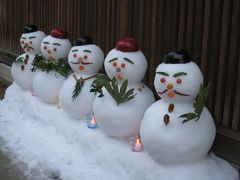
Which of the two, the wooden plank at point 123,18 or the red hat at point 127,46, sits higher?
the wooden plank at point 123,18

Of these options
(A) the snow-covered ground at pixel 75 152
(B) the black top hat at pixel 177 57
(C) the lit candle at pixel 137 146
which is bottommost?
(A) the snow-covered ground at pixel 75 152

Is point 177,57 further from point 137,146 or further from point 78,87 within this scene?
point 78,87

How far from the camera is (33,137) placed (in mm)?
5488

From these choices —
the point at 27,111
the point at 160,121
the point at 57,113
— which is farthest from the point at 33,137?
the point at 160,121

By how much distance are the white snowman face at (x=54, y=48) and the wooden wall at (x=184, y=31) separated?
0.54m

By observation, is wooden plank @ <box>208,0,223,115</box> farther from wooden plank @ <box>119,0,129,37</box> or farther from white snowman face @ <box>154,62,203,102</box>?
wooden plank @ <box>119,0,129,37</box>

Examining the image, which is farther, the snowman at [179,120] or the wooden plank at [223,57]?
the wooden plank at [223,57]

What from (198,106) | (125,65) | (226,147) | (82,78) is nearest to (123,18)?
(82,78)

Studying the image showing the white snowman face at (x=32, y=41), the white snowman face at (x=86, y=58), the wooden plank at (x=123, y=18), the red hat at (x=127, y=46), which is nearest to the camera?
the red hat at (x=127, y=46)

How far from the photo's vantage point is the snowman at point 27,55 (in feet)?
21.4

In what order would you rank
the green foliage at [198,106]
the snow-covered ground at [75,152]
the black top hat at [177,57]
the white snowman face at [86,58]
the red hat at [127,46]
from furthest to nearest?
the white snowman face at [86,58]
the red hat at [127,46]
the snow-covered ground at [75,152]
the black top hat at [177,57]
the green foliage at [198,106]

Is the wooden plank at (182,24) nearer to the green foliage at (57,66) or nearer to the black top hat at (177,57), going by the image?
the black top hat at (177,57)

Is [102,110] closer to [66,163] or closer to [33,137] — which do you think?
[66,163]

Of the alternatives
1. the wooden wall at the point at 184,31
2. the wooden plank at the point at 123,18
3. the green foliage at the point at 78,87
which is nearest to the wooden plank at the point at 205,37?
the wooden wall at the point at 184,31
